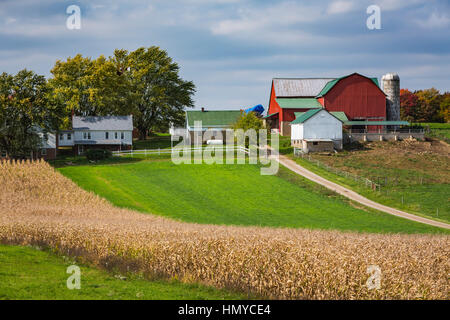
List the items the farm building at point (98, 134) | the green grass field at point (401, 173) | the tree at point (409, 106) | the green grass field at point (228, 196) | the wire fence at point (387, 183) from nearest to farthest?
the green grass field at point (228, 196) < the wire fence at point (387, 183) < the green grass field at point (401, 173) < the farm building at point (98, 134) < the tree at point (409, 106)

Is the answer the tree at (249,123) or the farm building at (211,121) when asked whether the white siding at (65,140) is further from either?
the tree at (249,123)

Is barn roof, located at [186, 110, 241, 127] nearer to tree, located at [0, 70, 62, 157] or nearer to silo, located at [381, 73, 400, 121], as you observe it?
silo, located at [381, 73, 400, 121]

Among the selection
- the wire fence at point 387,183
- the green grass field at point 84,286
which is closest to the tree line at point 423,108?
the wire fence at point 387,183

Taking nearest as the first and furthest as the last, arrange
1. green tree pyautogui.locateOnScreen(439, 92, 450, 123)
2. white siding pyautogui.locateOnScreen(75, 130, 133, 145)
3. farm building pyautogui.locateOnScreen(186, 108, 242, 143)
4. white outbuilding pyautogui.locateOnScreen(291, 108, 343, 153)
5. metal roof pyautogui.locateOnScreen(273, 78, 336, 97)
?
white outbuilding pyautogui.locateOnScreen(291, 108, 343, 153) < white siding pyautogui.locateOnScreen(75, 130, 133, 145) < farm building pyautogui.locateOnScreen(186, 108, 242, 143) < metal roof pyautogui.locateOnScreen(273, 78, 336, 97) < green tree pyautogui.locateOnScreen(439, 92, 450, 123)

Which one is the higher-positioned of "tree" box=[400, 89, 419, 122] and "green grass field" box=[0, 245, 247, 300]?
"tree" box=[400, 89, 419, 122]

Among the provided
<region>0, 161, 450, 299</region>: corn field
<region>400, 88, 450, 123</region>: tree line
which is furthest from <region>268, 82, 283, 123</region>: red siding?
<region>0, 161, 450, 299</region>: corn field

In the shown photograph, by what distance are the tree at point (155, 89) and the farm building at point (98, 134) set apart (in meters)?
8.21

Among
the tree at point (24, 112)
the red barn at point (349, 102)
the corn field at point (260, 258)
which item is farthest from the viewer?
the red barn at point (349, 102)

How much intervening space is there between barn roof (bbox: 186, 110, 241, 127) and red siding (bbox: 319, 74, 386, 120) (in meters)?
18.2

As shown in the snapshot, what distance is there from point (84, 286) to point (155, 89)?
72.2 meters

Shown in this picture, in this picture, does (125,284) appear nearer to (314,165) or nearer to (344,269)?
(344,269)

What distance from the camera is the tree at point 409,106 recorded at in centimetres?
11769

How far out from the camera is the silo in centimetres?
8281

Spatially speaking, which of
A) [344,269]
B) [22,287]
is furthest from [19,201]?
[344,269]
